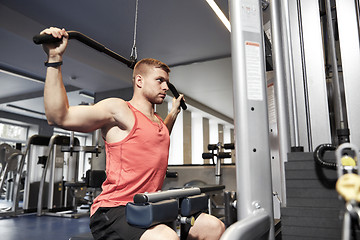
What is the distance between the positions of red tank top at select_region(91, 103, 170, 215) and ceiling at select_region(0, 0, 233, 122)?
A: 2973 mm

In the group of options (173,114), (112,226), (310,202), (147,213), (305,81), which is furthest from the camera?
(173,114)

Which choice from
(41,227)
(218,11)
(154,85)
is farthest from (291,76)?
(41,227)

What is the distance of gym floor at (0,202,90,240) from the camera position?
3.52 meters

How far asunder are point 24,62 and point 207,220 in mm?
5142

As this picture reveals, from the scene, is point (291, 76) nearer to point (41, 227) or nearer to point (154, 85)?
point (154, 85)

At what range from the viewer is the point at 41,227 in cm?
412

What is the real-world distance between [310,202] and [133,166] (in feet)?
2.92

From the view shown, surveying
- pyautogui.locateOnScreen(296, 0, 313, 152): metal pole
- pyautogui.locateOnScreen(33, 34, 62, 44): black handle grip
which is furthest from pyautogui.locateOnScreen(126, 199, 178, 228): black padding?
pyautogui.locateOnScreen(33, 34, 62, 44): black handle grip

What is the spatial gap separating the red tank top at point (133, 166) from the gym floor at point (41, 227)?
187 cm

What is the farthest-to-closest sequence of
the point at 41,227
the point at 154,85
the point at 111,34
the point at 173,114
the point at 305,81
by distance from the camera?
the point at 111,34
the point at 41,227
the point at 173,114
the point at 154,85
the point at 305,81

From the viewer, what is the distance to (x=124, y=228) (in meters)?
1.27

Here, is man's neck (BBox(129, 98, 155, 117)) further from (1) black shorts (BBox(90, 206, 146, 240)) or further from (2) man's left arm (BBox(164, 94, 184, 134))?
(1) black shorts (BBox(90, 206, 146, 240))

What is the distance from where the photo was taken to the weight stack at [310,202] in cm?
76

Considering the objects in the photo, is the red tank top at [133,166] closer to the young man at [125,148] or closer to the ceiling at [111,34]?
the young man at [125,148]
